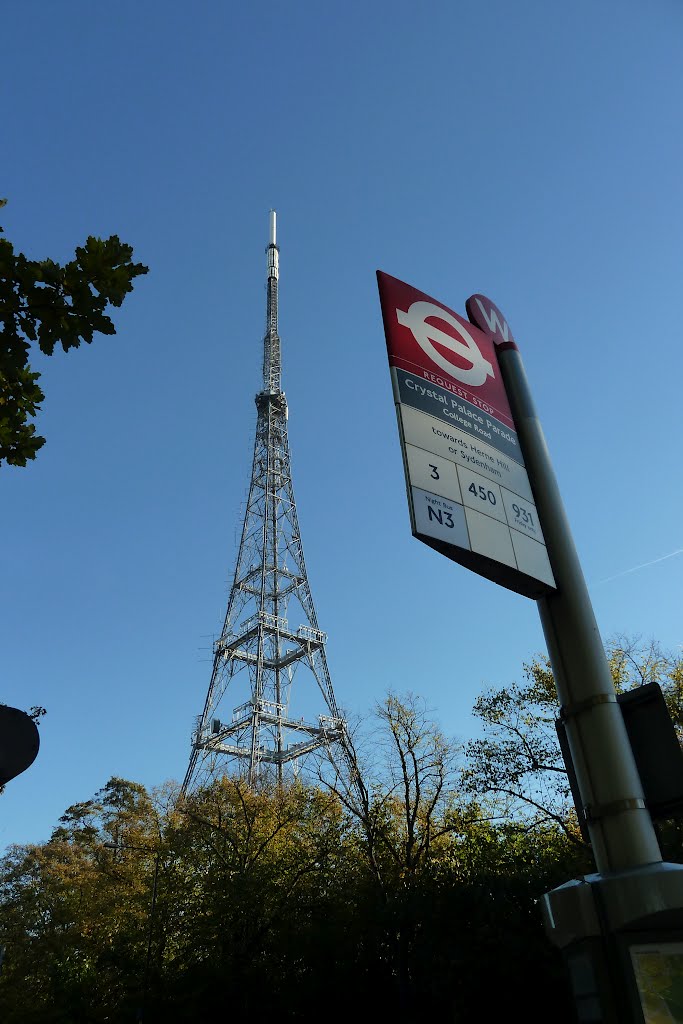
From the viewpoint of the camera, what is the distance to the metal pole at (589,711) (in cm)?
291

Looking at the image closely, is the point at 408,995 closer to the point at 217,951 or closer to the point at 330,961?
the point at 330,961

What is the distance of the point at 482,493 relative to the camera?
165 inches

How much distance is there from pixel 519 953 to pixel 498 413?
12.5 metres

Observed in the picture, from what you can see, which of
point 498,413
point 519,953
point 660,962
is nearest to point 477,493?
point 498,413

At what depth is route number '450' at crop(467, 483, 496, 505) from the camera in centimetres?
418

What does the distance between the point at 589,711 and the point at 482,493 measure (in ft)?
4.69

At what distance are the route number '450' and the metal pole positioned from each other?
32 cm

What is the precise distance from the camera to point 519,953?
1327 centimetres

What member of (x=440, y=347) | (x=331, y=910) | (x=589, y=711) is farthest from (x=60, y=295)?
(x=331, y=910)

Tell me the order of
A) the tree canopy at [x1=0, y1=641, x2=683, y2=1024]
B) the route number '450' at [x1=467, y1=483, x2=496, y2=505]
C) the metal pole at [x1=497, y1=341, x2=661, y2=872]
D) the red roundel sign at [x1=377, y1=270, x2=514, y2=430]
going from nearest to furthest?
1. the metal pole at [x1=497, y1=341, x2=661, y2=872]
2. the route number '450' at [x1=467, y1=483, x2=496, y2=505]
3. the red roundel sign at [x1=377, y1=270, x2=514, y2=430]
4. the tree canopy at [x1=0, y1=641, x2=683, y2=1024]

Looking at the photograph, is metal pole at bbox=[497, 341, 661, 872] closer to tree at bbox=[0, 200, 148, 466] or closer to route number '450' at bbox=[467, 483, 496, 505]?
route number '450' at bbox=[467, 483, 496, 505]

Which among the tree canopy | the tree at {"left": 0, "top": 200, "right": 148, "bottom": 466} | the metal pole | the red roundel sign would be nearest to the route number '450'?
the metal pole

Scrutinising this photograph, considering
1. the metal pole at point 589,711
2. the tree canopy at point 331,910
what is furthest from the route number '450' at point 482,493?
the tree canopy at point 331,910

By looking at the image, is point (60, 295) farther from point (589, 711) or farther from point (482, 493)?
point (589, 711)
